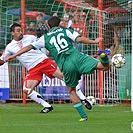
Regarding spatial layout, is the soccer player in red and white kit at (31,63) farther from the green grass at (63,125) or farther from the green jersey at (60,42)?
the green jersey at (60,42)

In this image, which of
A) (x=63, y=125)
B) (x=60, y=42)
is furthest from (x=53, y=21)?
(x=63, y=125)

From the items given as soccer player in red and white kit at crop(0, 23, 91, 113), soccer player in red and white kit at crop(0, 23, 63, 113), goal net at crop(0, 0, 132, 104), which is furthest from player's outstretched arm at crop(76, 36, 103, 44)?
goal net at crop(0, 0, 132, 104)

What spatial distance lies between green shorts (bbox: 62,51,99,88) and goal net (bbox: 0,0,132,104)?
752 centimetres

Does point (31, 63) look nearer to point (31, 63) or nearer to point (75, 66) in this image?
point (31, 63)

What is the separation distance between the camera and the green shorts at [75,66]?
12.1 metres

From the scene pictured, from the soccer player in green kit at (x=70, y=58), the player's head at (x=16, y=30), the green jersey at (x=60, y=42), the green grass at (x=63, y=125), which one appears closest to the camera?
the green grass at (x=63, y=125)

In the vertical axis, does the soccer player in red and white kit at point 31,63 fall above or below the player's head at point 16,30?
below

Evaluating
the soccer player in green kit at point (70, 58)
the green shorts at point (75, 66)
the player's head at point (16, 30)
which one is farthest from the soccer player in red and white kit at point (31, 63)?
the green shorts at point (75, 66)

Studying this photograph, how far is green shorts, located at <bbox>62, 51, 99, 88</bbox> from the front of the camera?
12136mm

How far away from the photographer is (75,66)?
1226 cm

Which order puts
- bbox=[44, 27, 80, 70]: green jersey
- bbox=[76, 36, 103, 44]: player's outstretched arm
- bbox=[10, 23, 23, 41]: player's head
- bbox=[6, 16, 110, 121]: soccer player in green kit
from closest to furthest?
bbox=[76, 36, 103, 44]: player's outstretched arm, bbox=[6, 16, 110, 121]: soccer player in green kit, bbox=[44, 27, 80, 70]: green jersey, bbox=[10, 23, 23, 41]: player's head

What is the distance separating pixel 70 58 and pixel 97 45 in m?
8.06

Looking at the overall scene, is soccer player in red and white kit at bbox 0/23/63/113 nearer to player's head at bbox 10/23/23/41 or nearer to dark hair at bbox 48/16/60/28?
player's head at bbox 10/23/23/41

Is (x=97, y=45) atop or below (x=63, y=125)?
atop
